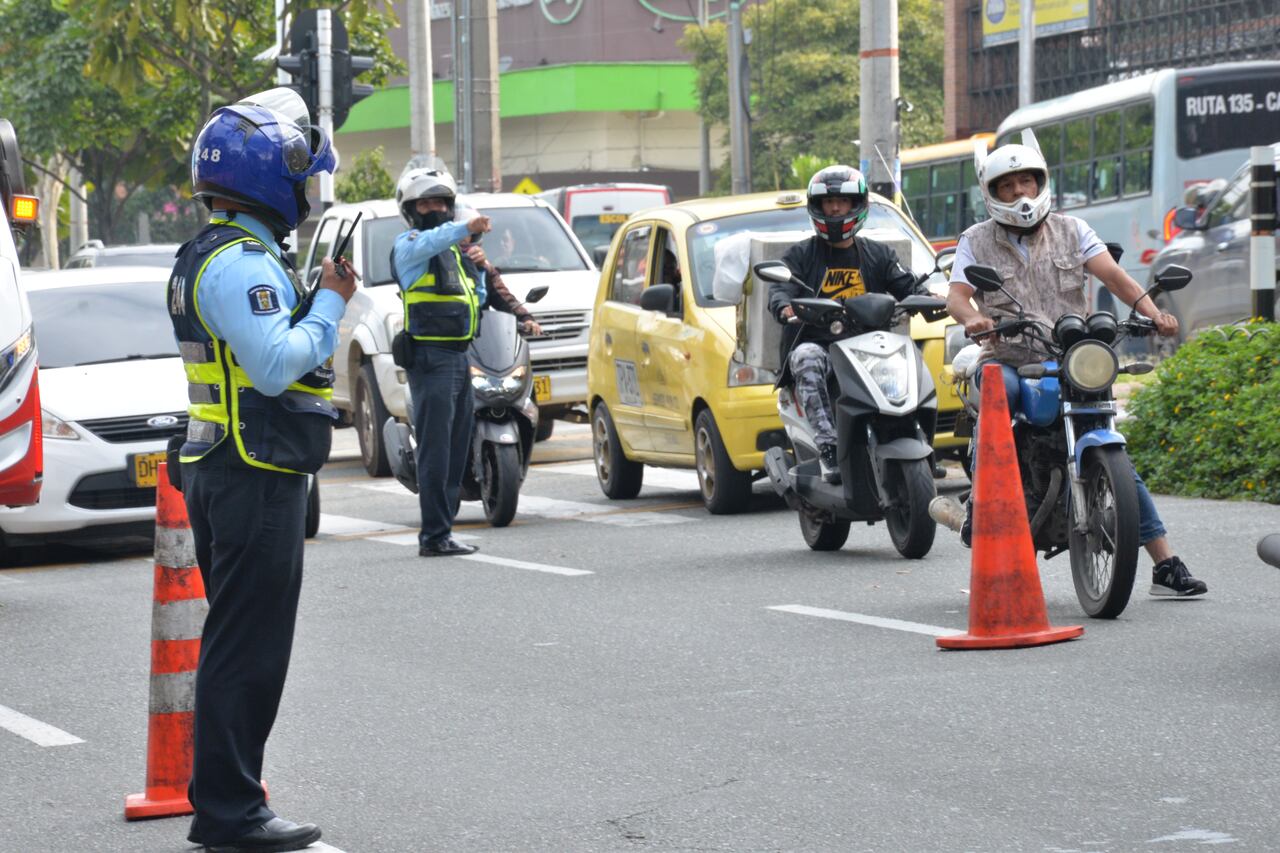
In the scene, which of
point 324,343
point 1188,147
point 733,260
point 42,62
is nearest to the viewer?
point 324,343

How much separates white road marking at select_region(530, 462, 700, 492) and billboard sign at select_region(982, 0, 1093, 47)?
38240mm

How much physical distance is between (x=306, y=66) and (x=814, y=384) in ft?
27.9

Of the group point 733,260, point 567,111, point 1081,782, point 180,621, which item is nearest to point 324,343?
point 180,621

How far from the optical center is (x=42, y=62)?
42719 mm

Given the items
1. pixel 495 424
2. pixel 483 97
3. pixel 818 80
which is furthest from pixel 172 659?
pixel 818 80

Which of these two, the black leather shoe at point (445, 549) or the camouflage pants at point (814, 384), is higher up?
the camouflage pants at point (814, 384)

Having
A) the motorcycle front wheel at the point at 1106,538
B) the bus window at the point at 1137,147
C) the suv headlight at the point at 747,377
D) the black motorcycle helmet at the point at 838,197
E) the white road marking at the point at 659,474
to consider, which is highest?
the bus window at the point at 1137,147

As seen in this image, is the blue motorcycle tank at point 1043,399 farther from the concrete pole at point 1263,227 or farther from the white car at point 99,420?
the concrete pole at point 1263,227

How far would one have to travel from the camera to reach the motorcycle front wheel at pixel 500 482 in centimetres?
1225

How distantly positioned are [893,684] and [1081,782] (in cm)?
148

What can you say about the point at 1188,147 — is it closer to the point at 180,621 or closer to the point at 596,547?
the point at 596,547

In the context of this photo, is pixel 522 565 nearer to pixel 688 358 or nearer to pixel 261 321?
pixel 688 358

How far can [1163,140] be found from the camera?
25.4 m

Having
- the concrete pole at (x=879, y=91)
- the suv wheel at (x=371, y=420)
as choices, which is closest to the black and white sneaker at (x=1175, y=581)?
the suv wheel at (x=371, y=420)
